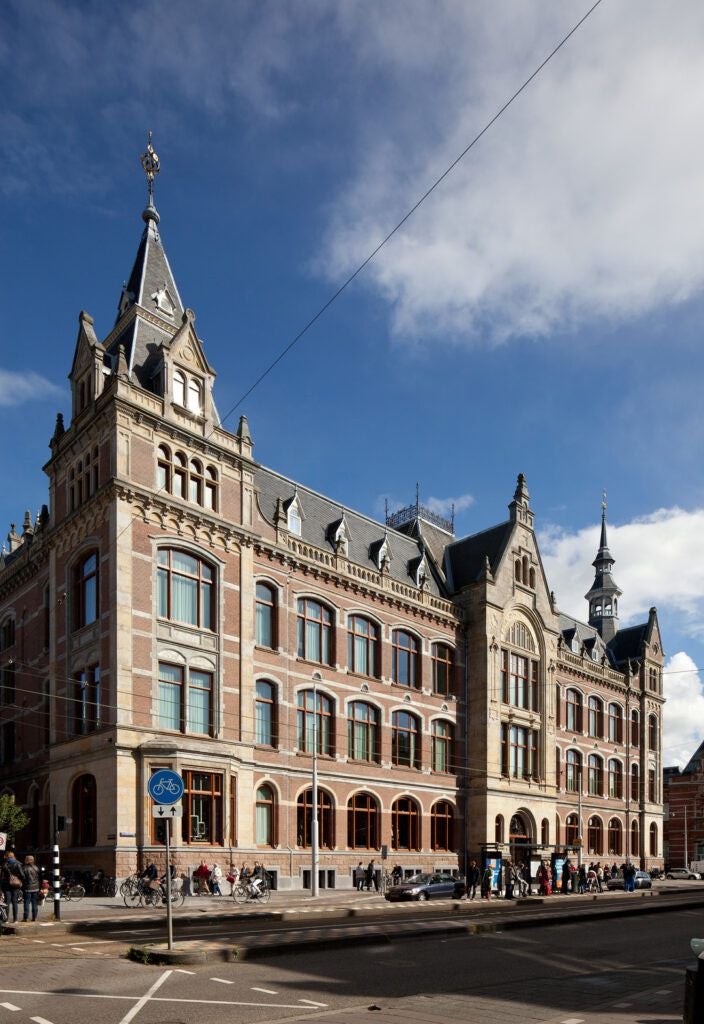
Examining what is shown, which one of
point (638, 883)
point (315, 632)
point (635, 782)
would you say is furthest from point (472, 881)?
point (635, 782)

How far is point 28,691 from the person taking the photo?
4091cm

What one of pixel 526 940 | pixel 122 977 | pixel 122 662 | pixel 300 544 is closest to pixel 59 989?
pixel 122 977

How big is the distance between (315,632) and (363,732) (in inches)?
224

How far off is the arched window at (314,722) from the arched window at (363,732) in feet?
4.28

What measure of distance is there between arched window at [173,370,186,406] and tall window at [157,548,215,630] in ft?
20.5

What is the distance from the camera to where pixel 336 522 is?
1826 inches

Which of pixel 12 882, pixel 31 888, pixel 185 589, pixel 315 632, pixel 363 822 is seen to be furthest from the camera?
pixel 363 822

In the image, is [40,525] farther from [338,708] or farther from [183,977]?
[183,977]

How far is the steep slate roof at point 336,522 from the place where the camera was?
43031mm

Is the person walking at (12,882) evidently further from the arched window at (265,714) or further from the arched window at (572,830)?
the arched window at (572,830)

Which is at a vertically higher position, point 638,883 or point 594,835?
point 638,883

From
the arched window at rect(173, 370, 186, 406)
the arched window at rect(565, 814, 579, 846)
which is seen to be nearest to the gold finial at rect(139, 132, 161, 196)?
the arched window at rect(173, 370, 186, 406)

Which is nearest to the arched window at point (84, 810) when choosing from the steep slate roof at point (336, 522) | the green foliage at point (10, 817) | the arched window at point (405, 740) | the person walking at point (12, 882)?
the green foliage at point (10, 817)

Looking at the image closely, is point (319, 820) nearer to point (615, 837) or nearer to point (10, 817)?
point (10, 817)
